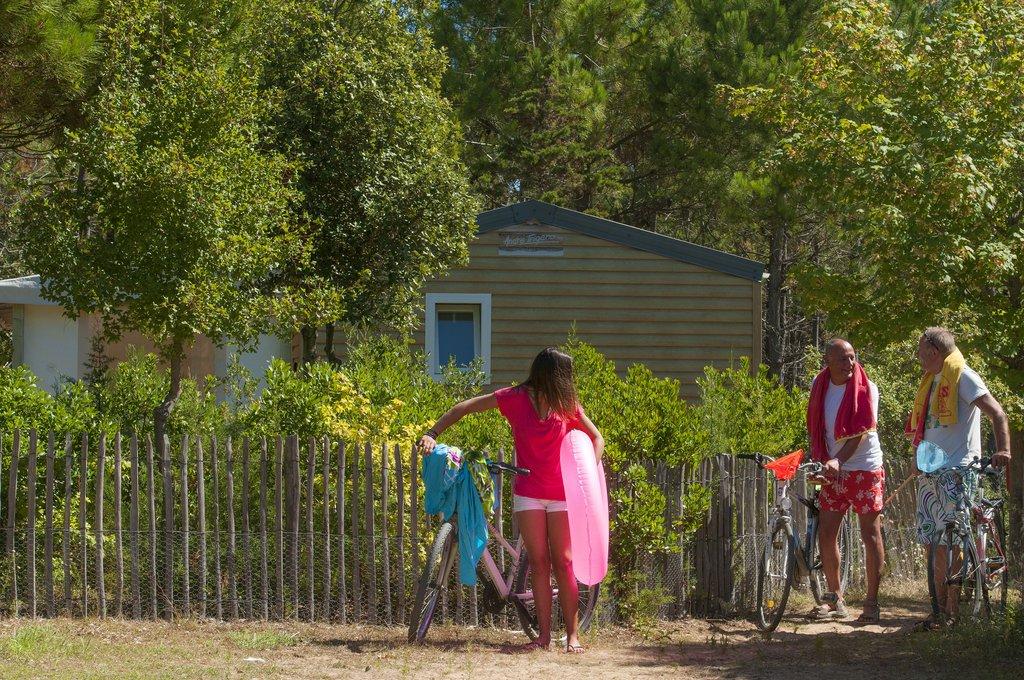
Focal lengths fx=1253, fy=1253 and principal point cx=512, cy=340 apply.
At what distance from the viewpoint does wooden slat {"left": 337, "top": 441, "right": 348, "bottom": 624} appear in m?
7.11

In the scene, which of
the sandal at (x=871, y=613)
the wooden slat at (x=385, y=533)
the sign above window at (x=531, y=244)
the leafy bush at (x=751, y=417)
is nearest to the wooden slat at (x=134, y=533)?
the wooden slat at (x=385, y=533)

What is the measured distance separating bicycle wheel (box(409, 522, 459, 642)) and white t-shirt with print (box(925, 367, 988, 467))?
9.39 ft

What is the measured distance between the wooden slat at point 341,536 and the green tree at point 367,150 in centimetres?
534

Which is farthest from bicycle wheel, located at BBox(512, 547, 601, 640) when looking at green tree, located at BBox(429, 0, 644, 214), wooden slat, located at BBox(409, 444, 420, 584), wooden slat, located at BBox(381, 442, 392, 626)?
green tree, located at BBox(429, 0, 644, 214)

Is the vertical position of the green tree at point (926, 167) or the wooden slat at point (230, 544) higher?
the green tree at point (926, 167)

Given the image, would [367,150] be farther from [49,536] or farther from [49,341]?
[49,536]

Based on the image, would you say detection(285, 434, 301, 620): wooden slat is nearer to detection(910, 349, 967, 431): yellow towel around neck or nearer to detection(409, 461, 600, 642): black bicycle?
detection(409, 461, 600, 642): black bicycle

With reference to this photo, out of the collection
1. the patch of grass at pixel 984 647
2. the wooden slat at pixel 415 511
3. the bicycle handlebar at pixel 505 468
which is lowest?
the patch of grass at pixel 984 647

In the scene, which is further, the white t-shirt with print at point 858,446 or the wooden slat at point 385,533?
the white t-shirt with print at point 858,446

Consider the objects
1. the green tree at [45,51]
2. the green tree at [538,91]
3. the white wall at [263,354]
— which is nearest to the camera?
the green tree at [45,51]

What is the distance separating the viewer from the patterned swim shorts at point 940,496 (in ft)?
22.7

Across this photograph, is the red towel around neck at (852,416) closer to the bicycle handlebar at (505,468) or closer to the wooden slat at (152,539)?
the bicycle handlebar at (505,468)

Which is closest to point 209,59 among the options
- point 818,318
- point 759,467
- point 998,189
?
point 759,467

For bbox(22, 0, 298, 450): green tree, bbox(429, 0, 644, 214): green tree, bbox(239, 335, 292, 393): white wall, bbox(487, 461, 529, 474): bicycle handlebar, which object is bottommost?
bbox(487, 461, 529, 474): bicycle handlebar
